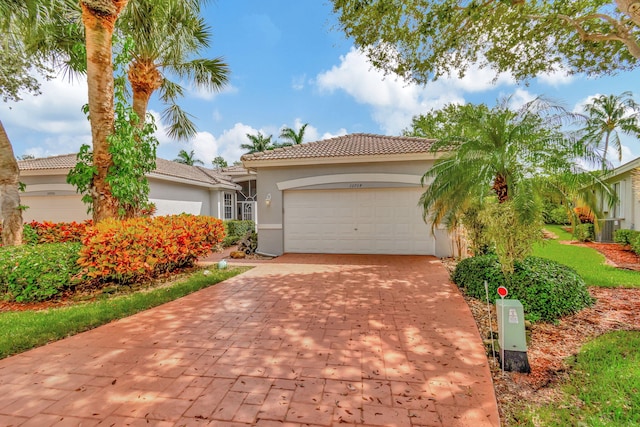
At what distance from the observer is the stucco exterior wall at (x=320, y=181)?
1095 centimetres

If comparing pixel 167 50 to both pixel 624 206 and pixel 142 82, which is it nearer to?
pixel 142 82

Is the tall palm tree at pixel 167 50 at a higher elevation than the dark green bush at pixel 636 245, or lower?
higher

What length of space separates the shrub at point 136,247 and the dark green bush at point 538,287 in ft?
24.5

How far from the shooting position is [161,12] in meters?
8.37

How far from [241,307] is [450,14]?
9335mm

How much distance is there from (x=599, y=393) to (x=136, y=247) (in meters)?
8.26

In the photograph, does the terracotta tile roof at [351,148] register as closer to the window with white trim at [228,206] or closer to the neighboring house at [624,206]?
the neighboring house at [624,206]

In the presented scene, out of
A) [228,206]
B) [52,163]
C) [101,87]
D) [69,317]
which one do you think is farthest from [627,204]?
[52,163]

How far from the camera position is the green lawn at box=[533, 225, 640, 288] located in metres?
7.28

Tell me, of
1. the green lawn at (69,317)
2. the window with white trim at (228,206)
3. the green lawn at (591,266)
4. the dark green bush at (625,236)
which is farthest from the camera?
the window with white trim at (228,206)

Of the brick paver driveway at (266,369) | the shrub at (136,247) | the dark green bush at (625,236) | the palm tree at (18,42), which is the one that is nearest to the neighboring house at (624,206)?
A: the dark green bush at (625,236)

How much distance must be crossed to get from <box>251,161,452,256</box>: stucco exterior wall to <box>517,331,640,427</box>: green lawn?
7.10 m

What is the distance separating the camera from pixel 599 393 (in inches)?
122

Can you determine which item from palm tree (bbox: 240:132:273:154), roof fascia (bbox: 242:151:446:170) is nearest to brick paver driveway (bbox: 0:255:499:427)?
roof fascia (bbox: 242:151:446:170)
